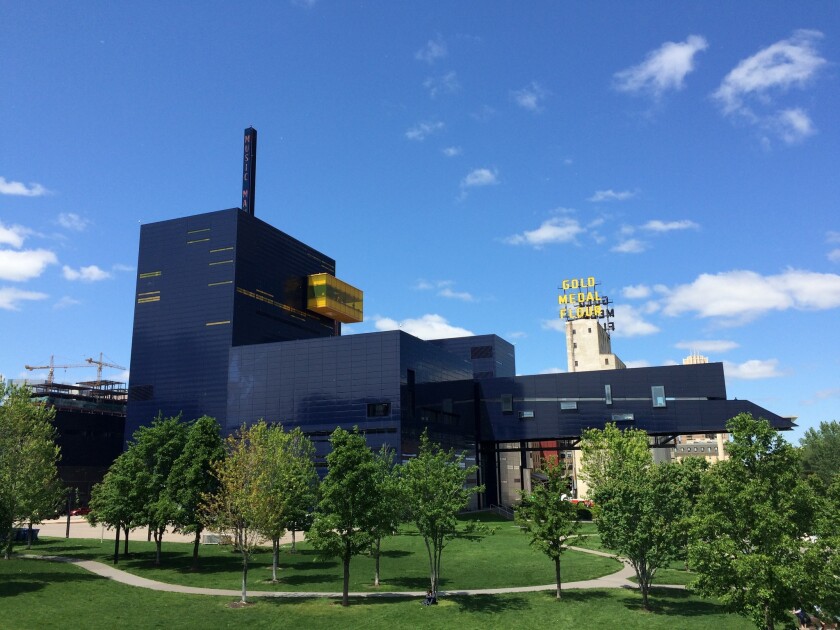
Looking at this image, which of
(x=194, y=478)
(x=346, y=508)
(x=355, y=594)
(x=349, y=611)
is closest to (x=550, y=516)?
(x=346, y=508)

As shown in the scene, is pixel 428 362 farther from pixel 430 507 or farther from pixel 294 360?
pixel 430 507

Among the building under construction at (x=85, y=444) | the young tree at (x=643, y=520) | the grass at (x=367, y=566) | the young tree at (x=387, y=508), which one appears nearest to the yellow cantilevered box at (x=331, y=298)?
the building under construction at (x=85, y=444)

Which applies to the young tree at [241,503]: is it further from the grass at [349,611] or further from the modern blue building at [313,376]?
the modern blue building at [313,376]

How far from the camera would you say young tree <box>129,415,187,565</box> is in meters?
51.8

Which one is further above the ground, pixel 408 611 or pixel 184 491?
pixel 184 491

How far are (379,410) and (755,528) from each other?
92788 mm

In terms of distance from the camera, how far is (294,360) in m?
125

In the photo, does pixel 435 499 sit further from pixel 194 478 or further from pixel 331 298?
pixel 331 298

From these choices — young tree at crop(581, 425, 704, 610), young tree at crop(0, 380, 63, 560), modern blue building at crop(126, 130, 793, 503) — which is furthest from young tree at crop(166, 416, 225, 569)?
modern blue building at crop(126, 130, 793, 503)

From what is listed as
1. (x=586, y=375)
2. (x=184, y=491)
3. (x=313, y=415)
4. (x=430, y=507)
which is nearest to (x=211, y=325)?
(x=313, y=415)

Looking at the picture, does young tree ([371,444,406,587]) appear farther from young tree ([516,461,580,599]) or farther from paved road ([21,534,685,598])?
young tree ([516,461,580,599])

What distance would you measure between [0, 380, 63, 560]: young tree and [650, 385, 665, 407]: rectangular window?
9006 cm

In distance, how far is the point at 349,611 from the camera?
119ft

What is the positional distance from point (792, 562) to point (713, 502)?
131 inches
